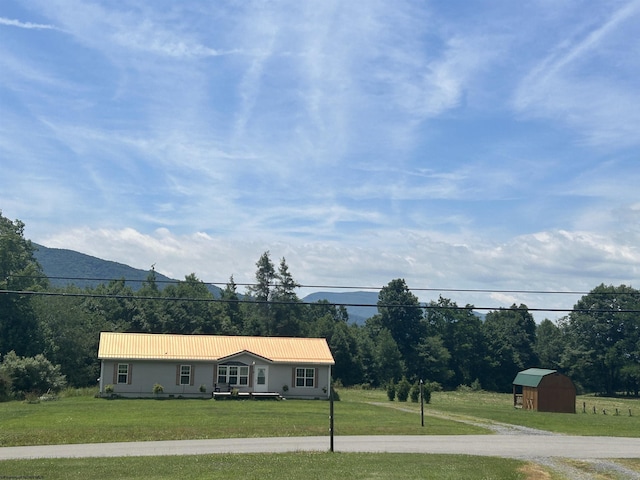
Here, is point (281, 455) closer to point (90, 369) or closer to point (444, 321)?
point (90, 369)

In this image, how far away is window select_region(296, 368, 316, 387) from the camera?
1962 inches

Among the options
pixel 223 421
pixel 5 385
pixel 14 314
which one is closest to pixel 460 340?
pixel 14 314

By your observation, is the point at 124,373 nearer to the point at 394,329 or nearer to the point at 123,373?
the point at 123,373

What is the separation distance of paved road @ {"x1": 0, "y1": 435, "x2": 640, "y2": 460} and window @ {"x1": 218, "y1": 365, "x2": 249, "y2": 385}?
23.5 meters

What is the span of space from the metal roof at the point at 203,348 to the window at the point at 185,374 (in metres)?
0.76

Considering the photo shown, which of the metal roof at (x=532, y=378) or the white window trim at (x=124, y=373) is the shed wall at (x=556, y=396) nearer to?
the metal roof at (x=532, y=378)

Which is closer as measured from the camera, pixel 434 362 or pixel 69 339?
pixel 69 339

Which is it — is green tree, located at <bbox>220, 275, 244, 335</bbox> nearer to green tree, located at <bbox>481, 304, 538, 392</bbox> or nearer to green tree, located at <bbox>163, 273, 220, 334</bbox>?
green tree, located at <bbox>163, 273, 220, 334</bbox>

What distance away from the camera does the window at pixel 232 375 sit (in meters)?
48.8

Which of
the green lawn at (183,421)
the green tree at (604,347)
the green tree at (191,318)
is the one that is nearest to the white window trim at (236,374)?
the green lawn at (183,421)

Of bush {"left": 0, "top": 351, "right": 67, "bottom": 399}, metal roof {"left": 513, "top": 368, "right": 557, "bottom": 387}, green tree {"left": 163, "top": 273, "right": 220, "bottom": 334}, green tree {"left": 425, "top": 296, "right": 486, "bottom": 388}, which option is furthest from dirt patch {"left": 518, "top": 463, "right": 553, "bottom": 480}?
green tree {"left": 425, "top": 296, "right": 486, "bottom": 388}

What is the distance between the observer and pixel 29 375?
4647 centimetres

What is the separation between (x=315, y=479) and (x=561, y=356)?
284ft

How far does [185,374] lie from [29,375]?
10.6 m
